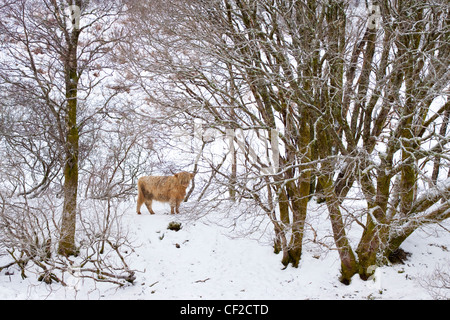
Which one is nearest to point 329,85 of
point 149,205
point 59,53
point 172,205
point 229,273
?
point 229,273

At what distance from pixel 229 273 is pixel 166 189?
3.59 metres

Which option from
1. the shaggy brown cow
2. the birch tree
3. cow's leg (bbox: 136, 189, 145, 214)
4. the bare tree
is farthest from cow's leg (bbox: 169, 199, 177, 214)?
the bare tree

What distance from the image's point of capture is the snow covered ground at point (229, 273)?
8219mm

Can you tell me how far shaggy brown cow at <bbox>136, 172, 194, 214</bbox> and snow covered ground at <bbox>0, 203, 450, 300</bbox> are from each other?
829 millimetres

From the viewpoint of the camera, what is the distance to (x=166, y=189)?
1169cm

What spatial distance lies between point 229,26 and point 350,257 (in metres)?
Result: 6.22

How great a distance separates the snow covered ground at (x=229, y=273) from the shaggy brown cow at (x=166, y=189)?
83 cm

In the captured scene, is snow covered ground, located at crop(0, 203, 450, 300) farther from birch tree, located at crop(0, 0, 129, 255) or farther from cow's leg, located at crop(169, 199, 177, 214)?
birch tree, located at crop(0, 0, 129, 255)

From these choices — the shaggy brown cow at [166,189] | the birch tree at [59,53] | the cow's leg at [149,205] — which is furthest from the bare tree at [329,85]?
the cow's leg at [149,205]

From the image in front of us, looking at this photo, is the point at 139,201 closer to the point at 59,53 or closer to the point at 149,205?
the point at 149,205

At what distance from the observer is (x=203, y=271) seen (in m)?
9.69

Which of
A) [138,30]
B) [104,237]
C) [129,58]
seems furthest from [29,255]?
[138,30]

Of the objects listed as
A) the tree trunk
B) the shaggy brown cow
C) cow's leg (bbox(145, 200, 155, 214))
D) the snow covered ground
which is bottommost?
the snow covered ground

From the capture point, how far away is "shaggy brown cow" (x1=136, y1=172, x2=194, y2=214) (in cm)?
1167
